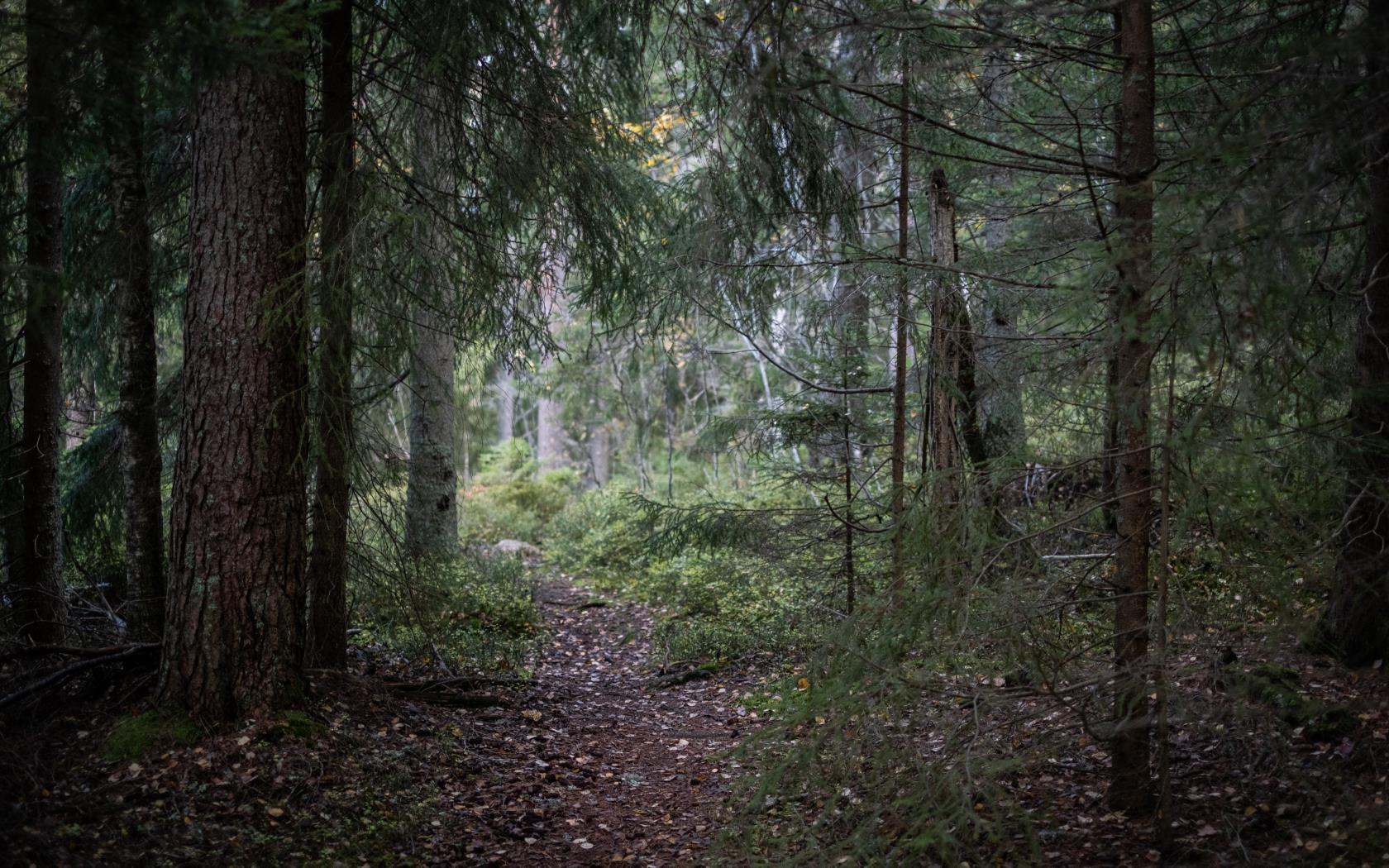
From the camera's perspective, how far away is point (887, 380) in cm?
958

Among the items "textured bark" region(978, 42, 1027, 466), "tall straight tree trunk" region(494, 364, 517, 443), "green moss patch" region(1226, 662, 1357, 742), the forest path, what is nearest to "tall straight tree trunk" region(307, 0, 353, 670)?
the forest path

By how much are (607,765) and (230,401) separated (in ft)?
11.6

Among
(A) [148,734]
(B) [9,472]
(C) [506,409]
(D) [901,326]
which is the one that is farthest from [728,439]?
(C) [506,409]

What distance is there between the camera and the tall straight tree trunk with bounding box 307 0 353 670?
Result: 17.5ft

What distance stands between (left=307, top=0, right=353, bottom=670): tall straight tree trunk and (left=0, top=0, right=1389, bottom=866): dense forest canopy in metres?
0.04

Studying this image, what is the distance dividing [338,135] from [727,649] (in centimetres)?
603

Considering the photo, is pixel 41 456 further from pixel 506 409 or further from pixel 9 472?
pixel 506 409

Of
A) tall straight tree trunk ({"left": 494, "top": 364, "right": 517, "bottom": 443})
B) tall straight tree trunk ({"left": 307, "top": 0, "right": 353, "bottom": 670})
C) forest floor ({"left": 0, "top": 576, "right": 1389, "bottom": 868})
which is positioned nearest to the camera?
forest floor ({"left": 0, "top": 576, "right": 1389, "bottom": 868})

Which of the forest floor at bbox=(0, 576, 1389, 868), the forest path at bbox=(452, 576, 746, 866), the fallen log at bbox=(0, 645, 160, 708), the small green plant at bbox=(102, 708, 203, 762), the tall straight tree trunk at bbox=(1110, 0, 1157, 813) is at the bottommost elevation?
the forest path at bbox=(452, 576, 746, 866)

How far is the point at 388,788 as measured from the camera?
5.27 m

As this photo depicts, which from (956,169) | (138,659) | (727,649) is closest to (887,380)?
(956,169)

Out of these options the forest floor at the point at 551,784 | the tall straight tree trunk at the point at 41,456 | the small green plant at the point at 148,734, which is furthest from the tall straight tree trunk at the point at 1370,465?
the tall straight tree trunk at the point at 41,456

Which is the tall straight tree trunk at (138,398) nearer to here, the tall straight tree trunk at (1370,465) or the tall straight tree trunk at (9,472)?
the tall straight tree trunk at (9,472)

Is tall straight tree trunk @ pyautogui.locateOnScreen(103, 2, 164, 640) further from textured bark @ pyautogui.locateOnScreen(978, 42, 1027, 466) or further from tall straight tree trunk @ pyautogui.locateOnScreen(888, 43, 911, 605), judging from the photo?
textured bark @ pyautogui.locateOnScreen(978, 42, 1027, 466)
